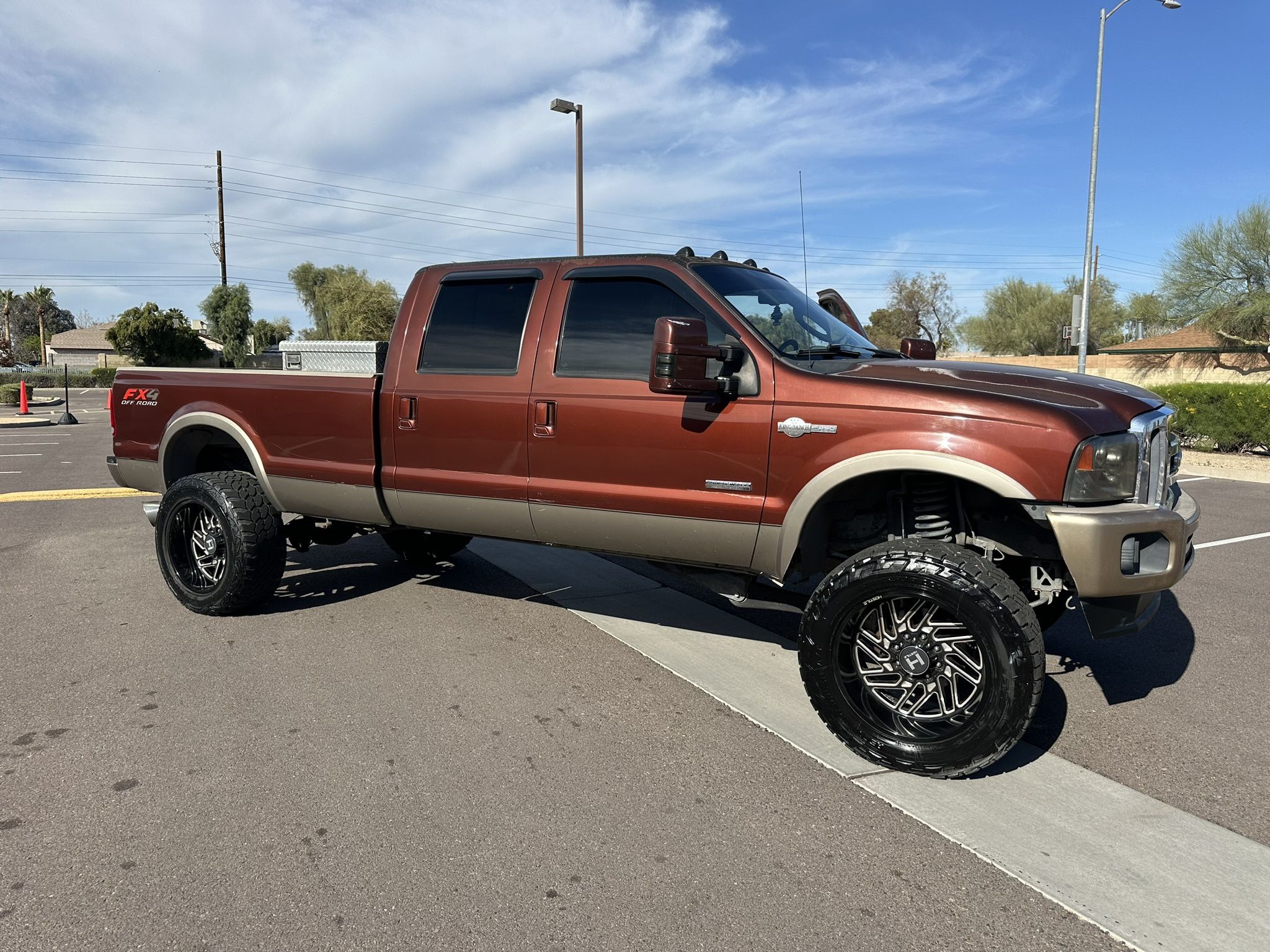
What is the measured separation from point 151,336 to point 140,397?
50.9 m

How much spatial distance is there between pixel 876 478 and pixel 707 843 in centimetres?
165

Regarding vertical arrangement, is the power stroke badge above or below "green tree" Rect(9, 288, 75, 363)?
below

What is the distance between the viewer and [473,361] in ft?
15.8

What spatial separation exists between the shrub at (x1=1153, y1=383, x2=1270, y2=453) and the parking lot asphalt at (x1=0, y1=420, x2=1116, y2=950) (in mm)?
15930

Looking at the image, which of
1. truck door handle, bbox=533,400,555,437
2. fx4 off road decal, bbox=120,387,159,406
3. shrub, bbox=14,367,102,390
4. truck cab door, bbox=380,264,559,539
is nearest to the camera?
truck door handle, bbox=533,400,555,437

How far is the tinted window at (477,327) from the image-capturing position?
471 centimetres

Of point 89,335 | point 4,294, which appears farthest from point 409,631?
point 4,294

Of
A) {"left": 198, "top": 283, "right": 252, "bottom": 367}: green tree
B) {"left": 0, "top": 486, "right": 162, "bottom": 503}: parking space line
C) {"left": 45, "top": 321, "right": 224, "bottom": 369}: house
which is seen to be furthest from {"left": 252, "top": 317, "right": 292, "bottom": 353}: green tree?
{"left": 0, "top": 486, "right": 162, "bottom": 503}: parking space line

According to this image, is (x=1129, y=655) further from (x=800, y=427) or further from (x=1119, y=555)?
(x=800, y=427)

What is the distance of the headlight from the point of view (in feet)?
10.8

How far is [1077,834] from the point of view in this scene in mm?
3035

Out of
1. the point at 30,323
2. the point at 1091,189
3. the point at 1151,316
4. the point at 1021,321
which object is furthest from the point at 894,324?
the point at 30,323

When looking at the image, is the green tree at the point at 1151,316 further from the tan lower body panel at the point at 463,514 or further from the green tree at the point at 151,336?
the green tree at the point at 151,336

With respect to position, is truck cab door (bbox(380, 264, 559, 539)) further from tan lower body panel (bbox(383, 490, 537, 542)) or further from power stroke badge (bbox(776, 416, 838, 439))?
power stroke badge (bbox(776, 416, 838, 439))
